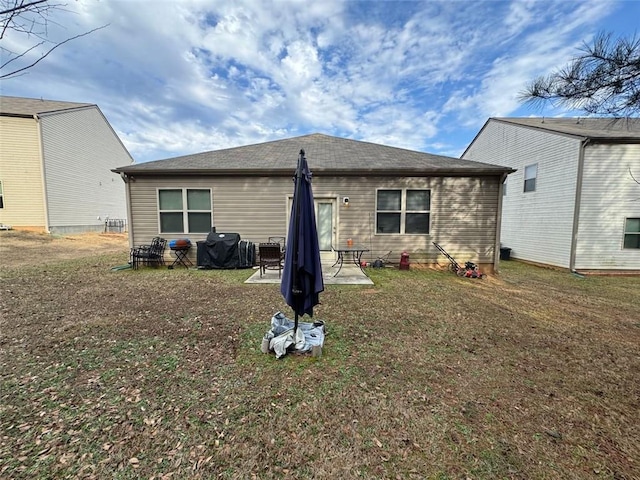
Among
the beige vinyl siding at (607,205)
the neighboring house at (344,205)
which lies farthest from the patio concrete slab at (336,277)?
the beige vinyl siding at (607,205)

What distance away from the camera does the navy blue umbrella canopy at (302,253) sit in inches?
110

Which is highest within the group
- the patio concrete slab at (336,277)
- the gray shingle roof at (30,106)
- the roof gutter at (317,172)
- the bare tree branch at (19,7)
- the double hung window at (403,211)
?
the gray shingle roof at (30,106)

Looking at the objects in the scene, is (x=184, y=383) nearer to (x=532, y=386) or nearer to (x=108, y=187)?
(x=532, y=386)

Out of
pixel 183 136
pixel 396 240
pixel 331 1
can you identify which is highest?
pixel 183 136

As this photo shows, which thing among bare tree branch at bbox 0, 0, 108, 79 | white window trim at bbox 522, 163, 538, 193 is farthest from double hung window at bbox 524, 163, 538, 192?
bare tree branch at bbox 0, 0, 108, 79

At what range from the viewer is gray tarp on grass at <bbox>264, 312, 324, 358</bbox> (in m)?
3.14

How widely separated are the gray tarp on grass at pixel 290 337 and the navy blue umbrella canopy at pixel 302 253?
46 cm

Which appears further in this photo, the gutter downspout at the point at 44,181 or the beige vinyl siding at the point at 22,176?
the gutter downspout at the point at 44,181

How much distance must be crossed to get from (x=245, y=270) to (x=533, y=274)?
9.20 metres

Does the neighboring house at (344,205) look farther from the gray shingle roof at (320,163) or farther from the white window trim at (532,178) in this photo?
the white window trim at (532,178)

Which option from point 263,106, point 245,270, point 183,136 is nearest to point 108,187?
point 183,136

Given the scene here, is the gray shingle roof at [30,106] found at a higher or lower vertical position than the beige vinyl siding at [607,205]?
higher

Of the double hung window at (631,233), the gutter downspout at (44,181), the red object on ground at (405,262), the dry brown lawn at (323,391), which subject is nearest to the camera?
the dry brown lawn at (323,391)

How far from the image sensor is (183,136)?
78.7 feet
